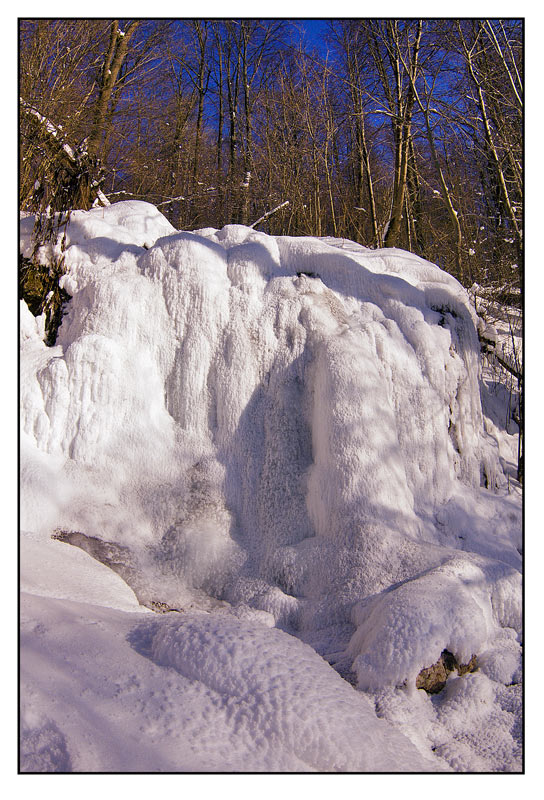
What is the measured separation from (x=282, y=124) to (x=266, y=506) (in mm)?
8020

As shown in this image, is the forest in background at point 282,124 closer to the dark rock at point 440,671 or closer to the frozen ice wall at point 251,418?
the frozen ice wall at point 251,418

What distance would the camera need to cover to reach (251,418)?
4.26m

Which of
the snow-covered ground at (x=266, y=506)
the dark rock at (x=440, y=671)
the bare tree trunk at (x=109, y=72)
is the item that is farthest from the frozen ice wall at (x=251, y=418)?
the bare tree trunk at (x=109, y=72)

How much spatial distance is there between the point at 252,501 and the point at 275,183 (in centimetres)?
700

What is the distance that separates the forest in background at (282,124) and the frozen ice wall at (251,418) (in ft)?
6.51

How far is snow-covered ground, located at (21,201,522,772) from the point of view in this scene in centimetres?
205

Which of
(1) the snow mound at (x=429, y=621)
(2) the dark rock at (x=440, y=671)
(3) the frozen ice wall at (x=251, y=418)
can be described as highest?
(3) the frozen ice wall at (x=251, y=418)

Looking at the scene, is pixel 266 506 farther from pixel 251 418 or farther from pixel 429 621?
pixel 429 621

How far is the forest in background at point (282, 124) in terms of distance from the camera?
671 cm

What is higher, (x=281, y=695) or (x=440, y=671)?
(x=281, y=695)

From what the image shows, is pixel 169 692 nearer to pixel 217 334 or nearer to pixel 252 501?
pixel 252 501

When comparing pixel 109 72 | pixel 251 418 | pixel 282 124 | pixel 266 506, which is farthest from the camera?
pixel 282 124

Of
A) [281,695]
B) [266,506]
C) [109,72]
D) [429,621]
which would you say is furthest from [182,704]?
[109,72]

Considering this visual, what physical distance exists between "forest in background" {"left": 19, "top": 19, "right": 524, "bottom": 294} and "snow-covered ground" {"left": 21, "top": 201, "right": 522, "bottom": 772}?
2.08m
